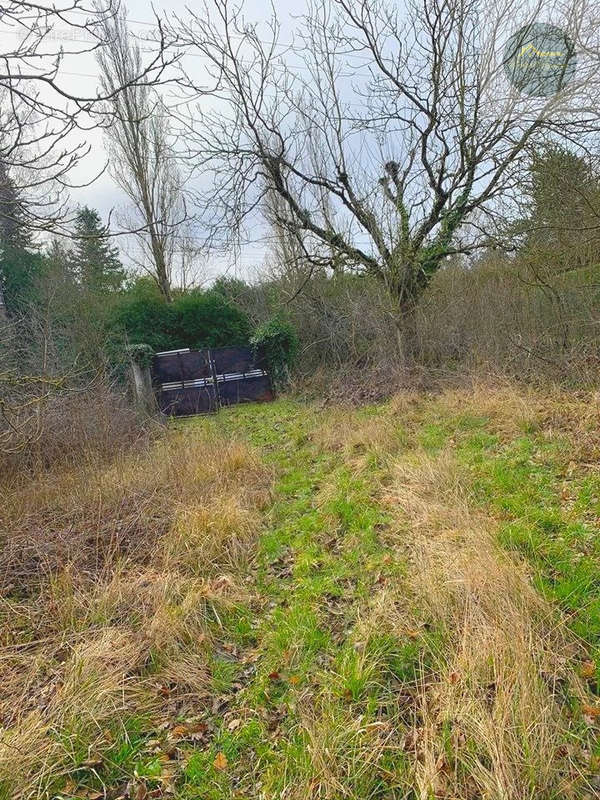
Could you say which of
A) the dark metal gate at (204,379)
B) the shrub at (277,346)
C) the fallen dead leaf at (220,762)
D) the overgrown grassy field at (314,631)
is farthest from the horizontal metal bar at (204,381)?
the fallen dead leaf at (220,762)

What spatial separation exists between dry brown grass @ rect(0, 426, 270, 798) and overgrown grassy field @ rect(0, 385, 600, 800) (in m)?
0.01

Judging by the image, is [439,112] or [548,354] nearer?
[548,354]

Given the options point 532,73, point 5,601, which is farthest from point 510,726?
point 532,73

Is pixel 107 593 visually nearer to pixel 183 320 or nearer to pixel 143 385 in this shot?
pixel 143 385

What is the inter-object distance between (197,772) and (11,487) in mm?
4503

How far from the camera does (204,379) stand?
1123 centimetres

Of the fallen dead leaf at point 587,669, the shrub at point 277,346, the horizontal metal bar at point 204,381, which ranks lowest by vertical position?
the fallen dead leaf at point 587,669

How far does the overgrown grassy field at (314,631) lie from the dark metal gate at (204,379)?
240 inches

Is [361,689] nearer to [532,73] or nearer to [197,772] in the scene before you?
[197,772]

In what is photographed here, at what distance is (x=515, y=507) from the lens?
3.42m

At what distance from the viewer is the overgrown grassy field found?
5.76ft
